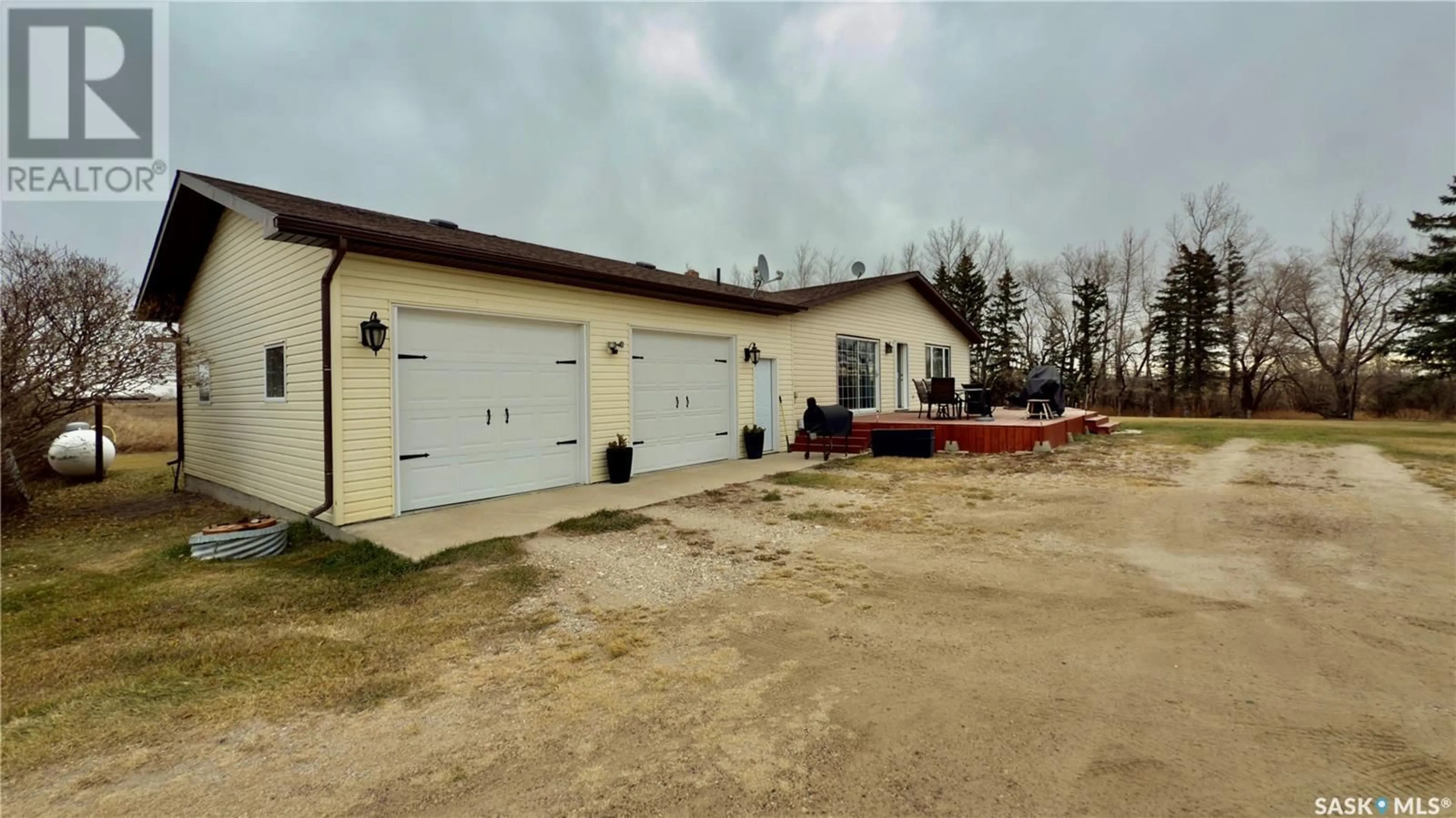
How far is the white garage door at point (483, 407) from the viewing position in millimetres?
6574

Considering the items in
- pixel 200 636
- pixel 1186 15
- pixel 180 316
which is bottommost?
pixel 200 636

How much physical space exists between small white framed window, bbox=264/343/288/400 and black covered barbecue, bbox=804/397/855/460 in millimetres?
7971

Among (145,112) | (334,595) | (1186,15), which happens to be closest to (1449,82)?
(1186,15)

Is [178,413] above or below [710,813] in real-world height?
above

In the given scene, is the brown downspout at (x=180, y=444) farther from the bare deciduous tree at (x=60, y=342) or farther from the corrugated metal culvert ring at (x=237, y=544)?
the corrugated metal culvert ring at (x=237, y=544)

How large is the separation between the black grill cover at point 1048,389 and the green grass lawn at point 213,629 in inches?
494

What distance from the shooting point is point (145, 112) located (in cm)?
736

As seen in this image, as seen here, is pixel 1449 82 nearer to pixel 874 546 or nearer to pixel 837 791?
pixel 874 546

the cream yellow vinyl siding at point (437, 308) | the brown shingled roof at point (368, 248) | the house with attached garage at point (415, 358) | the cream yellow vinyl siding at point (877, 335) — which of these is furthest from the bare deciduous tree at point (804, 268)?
the cream yellow vinyl siding at point (437, 308)

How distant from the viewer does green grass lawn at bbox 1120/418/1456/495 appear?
9.60 metres

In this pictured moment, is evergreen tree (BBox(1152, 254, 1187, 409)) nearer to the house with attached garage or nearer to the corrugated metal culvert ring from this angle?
the house with attached garage

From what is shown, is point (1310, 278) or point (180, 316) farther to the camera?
point (1310, 278)

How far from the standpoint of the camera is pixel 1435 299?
71.2ft

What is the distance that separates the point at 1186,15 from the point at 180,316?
720 inches
